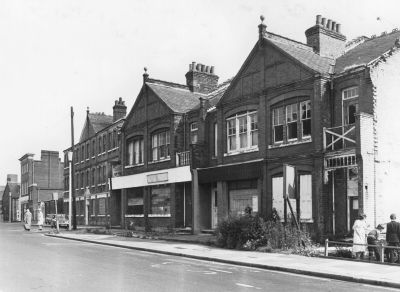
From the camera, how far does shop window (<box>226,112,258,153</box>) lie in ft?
83.4

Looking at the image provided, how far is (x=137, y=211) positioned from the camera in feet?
114

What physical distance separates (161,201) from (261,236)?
43.9 ft

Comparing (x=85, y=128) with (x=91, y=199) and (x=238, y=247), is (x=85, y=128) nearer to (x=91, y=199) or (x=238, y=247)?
(x=91, y=199)

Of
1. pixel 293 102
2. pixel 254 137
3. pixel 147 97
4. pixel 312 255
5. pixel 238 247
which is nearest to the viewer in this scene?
pixel 312 255

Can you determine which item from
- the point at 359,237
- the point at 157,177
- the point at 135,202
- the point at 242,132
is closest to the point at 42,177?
the point at 135,202

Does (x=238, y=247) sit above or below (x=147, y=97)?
below

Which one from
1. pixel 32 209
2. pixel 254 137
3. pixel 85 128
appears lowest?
pixel 32 209

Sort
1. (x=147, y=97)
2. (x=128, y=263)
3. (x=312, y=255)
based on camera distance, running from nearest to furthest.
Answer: (x=128, y=263) → (x=312, y=255) → (x=147, y=97)

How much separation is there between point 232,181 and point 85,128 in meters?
27.7

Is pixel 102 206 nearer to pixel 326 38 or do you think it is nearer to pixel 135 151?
pixel 135 151

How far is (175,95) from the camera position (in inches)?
1314

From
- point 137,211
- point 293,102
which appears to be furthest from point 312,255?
point 137,211

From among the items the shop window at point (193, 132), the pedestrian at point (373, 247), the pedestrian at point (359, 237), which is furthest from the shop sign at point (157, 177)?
the pedestrian at point (373, 247)

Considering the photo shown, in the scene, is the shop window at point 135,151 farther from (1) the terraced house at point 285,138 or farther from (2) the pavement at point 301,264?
(2) the pavement at point 301,264
